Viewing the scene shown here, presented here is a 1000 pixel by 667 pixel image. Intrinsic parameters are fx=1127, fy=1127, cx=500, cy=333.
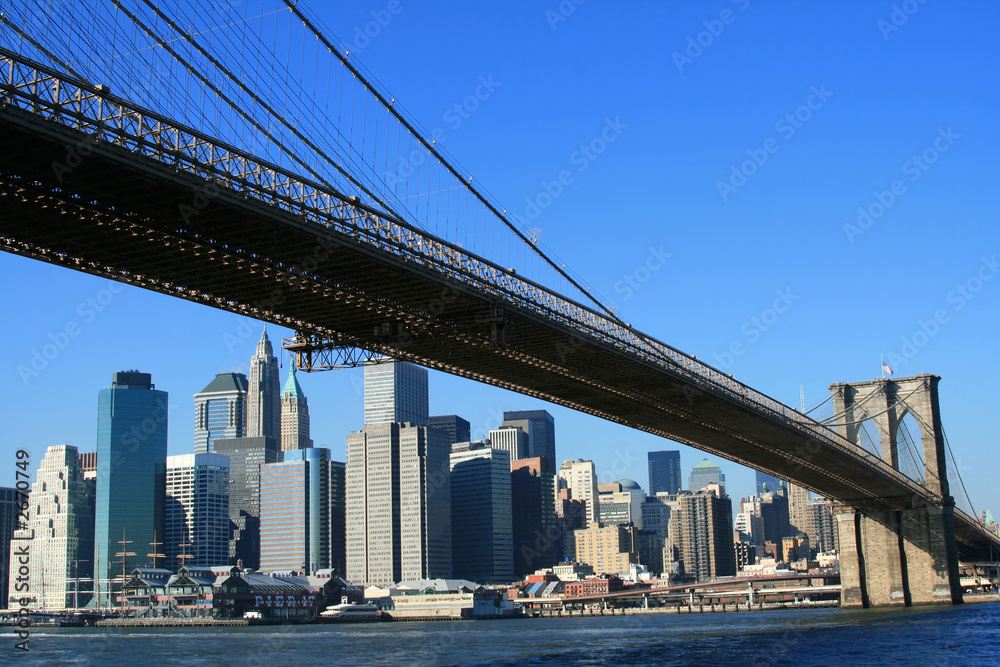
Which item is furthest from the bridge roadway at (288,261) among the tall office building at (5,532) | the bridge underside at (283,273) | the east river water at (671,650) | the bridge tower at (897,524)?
the tall office building at (5,532)

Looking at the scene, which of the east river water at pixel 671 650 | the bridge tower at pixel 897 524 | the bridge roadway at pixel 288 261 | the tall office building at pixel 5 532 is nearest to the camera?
the bridge roadway at pixel 288 261

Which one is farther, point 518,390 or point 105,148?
point 518,390

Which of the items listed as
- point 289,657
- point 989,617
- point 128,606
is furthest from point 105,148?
point 128,606

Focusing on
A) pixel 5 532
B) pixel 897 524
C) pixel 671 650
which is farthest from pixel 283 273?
pixel 5 532

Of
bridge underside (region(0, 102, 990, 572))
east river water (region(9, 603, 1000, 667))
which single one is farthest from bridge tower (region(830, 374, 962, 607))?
bridge underside (region(0, 102, 990, 572))

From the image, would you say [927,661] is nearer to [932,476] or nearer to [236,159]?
[236,159]

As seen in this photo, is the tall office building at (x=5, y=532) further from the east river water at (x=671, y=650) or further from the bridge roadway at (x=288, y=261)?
the bridge roadway at (x=288, y=261)
